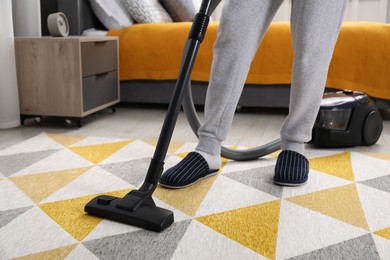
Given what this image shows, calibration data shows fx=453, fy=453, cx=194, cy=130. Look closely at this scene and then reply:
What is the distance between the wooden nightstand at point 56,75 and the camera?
77.5 inches

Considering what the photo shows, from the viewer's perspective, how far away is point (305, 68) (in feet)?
3.85

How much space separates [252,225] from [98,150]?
2.59 feet

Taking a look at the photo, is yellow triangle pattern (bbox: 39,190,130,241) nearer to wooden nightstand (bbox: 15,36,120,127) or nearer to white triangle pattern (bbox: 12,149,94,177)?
white triangle pattern (bbox: 12,149,94,177)

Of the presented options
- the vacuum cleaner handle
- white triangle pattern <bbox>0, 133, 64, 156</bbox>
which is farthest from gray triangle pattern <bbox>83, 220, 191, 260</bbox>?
white triangle pattern <bbox>0, 133, 64, 156</bbox>

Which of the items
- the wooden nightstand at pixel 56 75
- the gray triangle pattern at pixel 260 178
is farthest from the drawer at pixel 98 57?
the gray triangle pattern at pixel 260 178

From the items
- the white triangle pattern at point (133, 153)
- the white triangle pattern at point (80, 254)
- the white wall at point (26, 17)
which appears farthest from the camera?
the white wall at point (26, 17)

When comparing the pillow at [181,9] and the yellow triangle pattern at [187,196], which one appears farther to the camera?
the pillow at [181,9]

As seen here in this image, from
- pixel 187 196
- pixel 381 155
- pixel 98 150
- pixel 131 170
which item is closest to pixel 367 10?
pixel 381 155

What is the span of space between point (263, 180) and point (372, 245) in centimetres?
43

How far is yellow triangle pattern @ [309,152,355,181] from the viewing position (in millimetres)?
1352

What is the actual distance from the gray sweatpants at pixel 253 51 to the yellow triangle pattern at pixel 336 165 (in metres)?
0.22

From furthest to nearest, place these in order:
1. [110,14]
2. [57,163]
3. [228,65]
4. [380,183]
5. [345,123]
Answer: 1. [110,14]
2. [345,123]
3. [57,163]
4. [380,183]
5. [228,65]

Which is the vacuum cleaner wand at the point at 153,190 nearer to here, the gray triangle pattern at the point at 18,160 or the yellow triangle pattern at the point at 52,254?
the yellow triangle pattern at the point at 52,254

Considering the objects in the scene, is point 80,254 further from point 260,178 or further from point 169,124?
point 260,178
